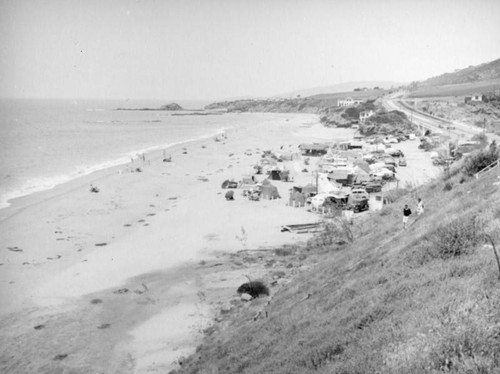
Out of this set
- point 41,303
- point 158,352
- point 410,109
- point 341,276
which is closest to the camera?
point 341,276

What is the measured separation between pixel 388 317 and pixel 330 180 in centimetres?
3464

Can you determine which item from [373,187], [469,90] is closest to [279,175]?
[373,187]

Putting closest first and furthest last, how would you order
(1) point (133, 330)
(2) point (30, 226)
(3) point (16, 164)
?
(1) point (133, 330), (2) point (30, 226), (3) point (16, 164)

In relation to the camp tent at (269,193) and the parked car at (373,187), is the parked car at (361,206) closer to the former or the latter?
the parked car at (373,187)

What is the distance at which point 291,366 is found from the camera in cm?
846

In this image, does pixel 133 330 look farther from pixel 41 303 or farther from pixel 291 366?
pixel 291 366

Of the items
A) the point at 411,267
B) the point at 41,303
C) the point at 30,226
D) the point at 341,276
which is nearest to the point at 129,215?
the point at 30,226

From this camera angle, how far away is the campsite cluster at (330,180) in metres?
33.0

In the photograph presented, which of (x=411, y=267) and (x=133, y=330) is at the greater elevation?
(x=411, y=267)

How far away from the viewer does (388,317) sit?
333 inches

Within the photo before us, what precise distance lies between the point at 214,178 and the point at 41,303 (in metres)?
31.9

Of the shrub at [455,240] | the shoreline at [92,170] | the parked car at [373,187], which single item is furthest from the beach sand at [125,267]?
the shrub at [455,240]

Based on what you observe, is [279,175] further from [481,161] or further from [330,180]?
[481,161]

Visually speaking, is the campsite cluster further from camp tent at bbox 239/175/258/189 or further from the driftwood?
the driftwood
